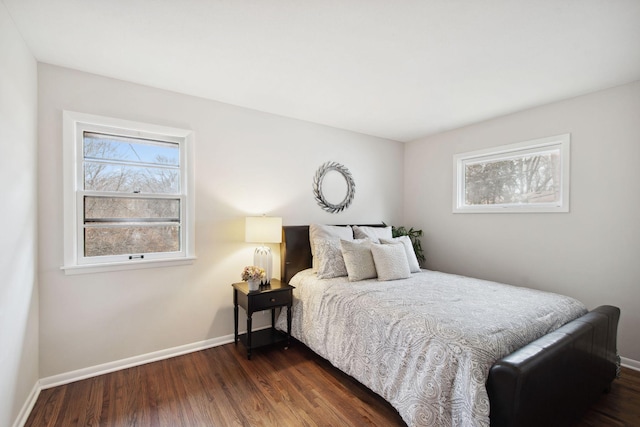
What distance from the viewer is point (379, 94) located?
9.33ft

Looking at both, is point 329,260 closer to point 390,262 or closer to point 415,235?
point 390,262

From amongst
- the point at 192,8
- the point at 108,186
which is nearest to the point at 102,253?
the point at 108,186

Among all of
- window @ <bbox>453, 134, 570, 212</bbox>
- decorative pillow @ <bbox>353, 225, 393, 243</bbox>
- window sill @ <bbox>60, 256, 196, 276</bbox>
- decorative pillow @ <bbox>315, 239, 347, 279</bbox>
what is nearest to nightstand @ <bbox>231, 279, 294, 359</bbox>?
decorative pillow @ <bbox>315, 239, 347, 279</bbox>

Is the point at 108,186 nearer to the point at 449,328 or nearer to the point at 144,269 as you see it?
the point at 144,269

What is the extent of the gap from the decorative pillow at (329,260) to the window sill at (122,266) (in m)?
1.22

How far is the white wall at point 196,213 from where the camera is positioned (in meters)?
2.30

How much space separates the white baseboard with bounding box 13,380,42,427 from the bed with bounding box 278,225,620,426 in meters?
1.97

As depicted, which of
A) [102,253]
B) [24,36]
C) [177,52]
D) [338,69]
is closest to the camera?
[24,36]

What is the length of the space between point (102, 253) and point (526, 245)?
4120 mm

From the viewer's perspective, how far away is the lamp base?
9.96 feet

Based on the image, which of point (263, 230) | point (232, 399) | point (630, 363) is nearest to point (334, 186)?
point (263, 230)

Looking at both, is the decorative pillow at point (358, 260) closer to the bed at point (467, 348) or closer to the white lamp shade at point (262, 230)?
the bed at point (467, 348)

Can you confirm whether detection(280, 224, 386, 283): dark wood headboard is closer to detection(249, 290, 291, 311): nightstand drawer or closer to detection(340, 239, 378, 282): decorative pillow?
detection(249, 290, 291, 311): nightstand drawer

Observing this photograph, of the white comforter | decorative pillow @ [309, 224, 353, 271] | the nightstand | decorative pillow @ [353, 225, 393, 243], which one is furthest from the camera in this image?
decorative pillow @ [353, 225, 393, 243]
